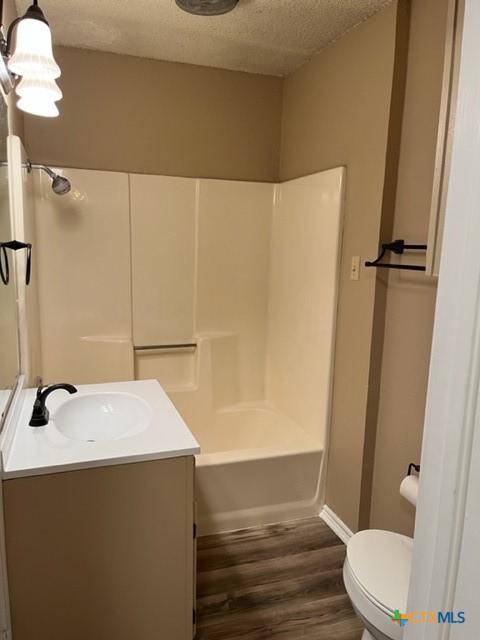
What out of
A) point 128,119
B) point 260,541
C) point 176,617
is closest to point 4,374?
point 176,617

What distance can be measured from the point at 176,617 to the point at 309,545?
96 cm

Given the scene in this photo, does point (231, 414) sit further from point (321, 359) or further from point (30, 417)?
point (30, 417)

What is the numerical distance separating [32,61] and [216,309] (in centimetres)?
185

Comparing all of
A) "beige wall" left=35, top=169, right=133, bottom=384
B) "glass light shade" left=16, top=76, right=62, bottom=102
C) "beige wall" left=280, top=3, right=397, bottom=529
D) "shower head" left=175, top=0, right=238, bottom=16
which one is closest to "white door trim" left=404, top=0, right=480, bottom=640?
"glass light shade" left=16, top=76, right=62, bottom=102

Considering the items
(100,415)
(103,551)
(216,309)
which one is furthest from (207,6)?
(103,551)

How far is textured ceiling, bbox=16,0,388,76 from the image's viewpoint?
203cm

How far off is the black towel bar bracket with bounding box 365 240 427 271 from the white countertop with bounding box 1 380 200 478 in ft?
3.58

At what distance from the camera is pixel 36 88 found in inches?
55.7

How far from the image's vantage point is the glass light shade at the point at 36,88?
141cm

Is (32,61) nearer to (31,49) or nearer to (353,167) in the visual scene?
(31,49)

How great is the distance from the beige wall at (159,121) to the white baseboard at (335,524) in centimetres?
204

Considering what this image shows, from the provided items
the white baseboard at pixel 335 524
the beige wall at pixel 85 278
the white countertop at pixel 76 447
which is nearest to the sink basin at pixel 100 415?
the white countertop at pixel 76 447

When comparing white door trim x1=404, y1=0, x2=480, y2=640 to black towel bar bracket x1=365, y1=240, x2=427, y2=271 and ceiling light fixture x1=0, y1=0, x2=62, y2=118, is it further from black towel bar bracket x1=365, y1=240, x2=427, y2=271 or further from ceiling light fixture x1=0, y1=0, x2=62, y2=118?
black towel bar bracket x1=365, y1=240, x2=427, y2=271

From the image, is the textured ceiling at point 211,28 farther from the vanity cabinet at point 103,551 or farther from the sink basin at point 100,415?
the vanity cabinet at point 103,551
